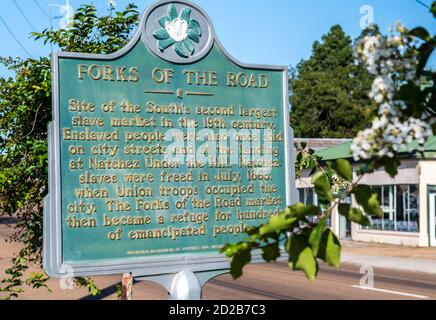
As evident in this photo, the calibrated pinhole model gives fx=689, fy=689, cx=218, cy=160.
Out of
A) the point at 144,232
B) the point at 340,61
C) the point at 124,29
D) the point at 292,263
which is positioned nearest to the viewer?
the point at 292,263

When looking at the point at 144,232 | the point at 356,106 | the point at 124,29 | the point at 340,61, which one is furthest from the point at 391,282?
the point at 340,61

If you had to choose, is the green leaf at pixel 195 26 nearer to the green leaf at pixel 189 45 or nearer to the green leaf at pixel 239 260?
the green leaf at pixel 189 45

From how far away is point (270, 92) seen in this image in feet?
21.5

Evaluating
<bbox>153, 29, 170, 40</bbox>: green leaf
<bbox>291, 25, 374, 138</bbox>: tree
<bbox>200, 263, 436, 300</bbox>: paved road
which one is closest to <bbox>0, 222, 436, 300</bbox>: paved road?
<bbox>200, 263, 436, 300</bbox>: paved road

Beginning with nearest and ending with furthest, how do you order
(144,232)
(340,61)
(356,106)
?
(144,232) → (356,106) → (340,61)

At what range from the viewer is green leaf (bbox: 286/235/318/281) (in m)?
2.48

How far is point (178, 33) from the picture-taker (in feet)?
20.2

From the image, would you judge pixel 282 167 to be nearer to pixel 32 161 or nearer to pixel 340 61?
pixel 32 161

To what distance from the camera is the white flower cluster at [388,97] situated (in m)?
2.33

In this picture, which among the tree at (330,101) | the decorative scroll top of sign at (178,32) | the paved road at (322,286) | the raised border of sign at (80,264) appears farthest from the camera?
the tree at (330,101)

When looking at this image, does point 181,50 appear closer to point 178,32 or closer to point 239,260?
point 178,32

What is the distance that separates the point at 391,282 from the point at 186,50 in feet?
45.6

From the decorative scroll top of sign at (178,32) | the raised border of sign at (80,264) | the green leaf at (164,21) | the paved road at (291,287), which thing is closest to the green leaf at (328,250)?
the raised border of sign at (80,264)

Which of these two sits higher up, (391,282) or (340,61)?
(340,61)
